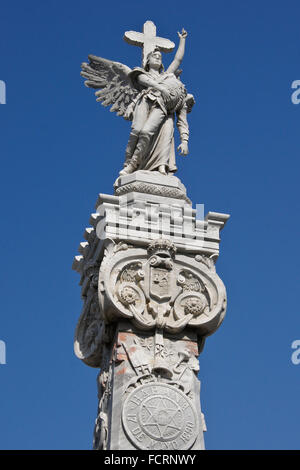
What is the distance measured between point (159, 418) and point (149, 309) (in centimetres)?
173

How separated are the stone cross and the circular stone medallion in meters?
7.12

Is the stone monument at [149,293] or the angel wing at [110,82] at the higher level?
the angel wing at [110,82]

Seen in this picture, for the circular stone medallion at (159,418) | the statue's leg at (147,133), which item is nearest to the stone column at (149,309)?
the circular stone medallion at (159,418)

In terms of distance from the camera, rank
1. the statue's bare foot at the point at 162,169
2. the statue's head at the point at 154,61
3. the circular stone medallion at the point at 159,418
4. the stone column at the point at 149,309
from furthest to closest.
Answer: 1. the statue's head at the point at 154,61
2. the statue's bare foot at the point at 162,169
3. the stone column at the point at 149,309
4. the circular stone medallion at the point at 159,418

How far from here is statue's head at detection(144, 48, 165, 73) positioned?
659 inches

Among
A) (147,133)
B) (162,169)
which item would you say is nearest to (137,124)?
(147,133)

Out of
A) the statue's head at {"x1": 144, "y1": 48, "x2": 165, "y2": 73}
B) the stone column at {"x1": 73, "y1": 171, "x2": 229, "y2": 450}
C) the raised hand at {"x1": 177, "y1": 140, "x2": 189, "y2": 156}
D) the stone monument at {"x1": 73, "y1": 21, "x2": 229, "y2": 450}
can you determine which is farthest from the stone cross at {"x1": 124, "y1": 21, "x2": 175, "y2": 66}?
the stone column at {"x1": 73, "y1": 171, "x2": 229, "y2": 450}

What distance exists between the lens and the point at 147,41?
57.5 feet

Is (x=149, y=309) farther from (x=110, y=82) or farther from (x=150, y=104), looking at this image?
(x=110, y=82)

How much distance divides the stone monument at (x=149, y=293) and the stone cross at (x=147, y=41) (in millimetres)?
1317

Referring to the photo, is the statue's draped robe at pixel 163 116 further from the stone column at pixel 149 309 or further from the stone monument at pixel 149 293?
the stone column at pixel 149 309

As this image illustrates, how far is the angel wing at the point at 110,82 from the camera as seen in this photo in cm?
1731

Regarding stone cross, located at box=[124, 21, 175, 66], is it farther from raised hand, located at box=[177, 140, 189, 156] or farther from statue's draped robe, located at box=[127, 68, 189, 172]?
raised hand, located at box=[177, 140, 189, 156]
